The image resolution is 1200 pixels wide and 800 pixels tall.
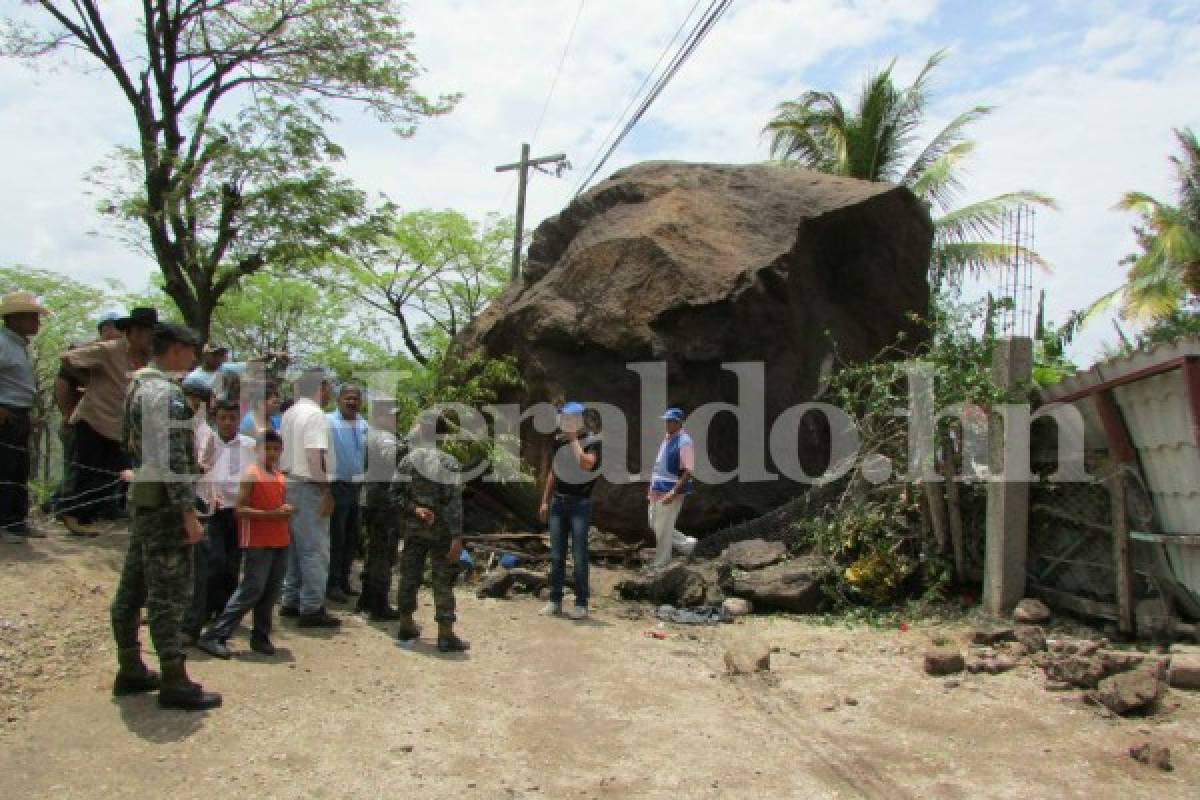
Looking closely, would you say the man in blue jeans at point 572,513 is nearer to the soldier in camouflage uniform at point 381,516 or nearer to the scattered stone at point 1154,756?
the soldier in camouflage uniform at point 381,516

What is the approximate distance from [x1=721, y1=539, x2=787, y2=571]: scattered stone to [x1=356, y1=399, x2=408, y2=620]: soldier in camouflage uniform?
3189mm

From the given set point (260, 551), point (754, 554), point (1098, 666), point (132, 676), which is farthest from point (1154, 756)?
point (132, 676)

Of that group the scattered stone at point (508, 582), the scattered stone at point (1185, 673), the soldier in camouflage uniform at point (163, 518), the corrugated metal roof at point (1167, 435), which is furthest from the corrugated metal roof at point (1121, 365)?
the soldier in camouflage uniform at point (163, 518)

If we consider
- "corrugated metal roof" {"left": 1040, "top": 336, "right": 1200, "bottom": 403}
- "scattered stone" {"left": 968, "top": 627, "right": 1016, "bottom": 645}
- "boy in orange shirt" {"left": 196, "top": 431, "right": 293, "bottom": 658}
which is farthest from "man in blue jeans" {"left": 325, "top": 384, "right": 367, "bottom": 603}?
"corrugated metal roof" {"left": 1040, "top": 336, "right": 1200, "bottom": 403}

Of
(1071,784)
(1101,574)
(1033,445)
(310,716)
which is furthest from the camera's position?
(1033,445)

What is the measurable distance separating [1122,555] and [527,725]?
4.54 metres

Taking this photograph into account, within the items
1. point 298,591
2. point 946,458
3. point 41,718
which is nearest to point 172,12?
point 298,591

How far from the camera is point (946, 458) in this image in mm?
7816

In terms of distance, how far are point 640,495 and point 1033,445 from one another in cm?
407

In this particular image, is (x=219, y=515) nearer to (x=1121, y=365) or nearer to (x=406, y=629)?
(x=406, y=629)

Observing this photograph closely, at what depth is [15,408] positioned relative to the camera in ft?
22.8

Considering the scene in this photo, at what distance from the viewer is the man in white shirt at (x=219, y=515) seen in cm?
565

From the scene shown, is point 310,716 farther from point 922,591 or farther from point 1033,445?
point 1033,445

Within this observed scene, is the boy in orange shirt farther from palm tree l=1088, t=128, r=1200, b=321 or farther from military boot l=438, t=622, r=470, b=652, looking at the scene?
palm tree l=1088, t=128, r=1200, b=321
